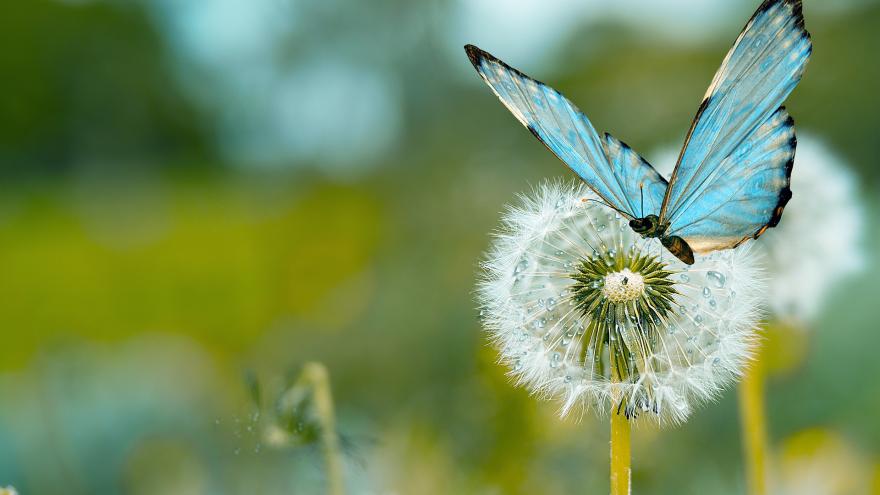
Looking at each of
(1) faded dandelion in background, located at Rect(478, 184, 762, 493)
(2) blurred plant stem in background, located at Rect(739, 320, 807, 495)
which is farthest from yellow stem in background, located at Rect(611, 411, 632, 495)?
(2) blurred plant stem in background, located at Rect(739, 320, 807, 495)

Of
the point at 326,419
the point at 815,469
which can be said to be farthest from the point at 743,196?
the point at 815,469

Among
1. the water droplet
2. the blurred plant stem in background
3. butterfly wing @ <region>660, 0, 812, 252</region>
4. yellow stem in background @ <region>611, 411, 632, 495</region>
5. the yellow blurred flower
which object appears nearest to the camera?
yellow stem in background @ <region>611, 411, 632, 495</region>

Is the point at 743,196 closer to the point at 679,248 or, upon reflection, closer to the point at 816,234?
the point at 679,248

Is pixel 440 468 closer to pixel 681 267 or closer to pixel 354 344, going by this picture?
pixel 681 267

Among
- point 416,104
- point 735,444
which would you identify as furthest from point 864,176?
point 735,444

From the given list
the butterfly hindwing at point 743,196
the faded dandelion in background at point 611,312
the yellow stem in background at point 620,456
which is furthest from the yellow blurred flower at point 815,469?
the yellow stem in background at point 620,456

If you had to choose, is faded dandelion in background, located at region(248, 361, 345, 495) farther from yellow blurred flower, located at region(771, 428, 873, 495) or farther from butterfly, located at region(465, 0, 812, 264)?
yellow blurred flower, located at region(771, 428, 873, 495)
